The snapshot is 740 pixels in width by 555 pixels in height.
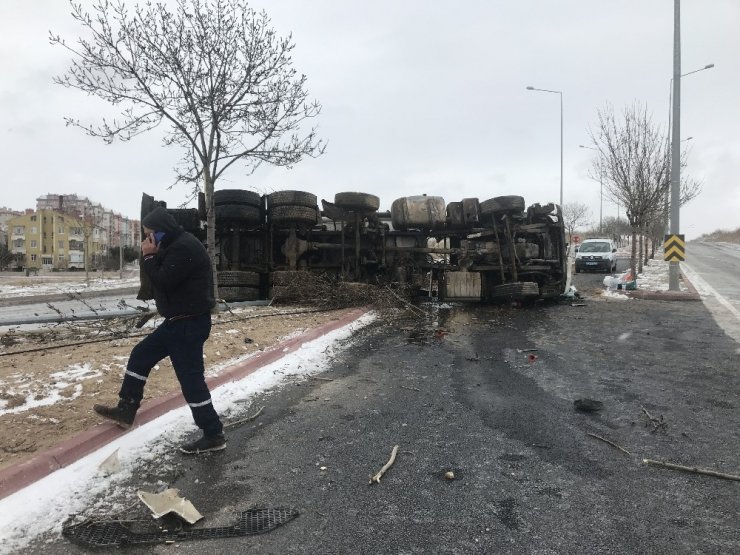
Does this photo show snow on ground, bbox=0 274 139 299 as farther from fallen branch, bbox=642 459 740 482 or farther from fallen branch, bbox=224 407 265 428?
fallen branch, bbox=642 459 740 482

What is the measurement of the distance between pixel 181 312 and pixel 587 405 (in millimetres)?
3486

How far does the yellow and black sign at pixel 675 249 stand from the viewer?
46.0ft

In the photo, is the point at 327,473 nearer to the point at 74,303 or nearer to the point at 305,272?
the point at 305,272

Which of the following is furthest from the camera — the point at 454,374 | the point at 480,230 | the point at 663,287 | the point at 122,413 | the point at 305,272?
the point at 663,287

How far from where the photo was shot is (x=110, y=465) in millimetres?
3260

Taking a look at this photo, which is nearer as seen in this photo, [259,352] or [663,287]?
[259,352]

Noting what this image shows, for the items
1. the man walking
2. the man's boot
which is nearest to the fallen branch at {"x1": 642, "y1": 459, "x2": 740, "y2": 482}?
the man walking

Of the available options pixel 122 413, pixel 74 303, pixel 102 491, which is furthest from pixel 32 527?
pixel 74 303

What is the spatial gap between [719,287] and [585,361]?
45.7 feet

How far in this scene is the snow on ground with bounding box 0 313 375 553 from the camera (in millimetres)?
2621

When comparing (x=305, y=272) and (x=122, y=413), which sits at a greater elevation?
(x=305, y=272)

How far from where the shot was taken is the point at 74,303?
16.0 m

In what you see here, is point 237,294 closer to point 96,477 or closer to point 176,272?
point 176,272

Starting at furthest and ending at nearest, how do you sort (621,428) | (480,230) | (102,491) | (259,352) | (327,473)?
(480,230)
(259,352)
(621,428)
(327,473)
(102,491)
